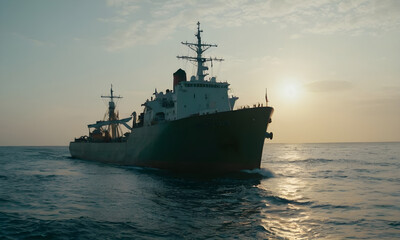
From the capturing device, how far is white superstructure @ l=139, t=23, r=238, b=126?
27.3 m

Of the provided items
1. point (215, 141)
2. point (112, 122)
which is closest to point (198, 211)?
point (215, 141)

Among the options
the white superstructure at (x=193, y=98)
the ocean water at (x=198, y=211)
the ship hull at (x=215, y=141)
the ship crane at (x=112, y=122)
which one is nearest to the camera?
the ocean water at (x=198, y=211)

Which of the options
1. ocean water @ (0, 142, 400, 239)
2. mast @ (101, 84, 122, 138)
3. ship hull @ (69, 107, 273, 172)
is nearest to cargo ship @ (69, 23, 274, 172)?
ship hull @ (69, 107, 273, 172)

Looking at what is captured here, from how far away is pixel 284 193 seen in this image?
16719 millimetres

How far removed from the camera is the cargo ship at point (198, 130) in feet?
72.6

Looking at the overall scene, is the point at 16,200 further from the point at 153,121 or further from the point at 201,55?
the point at 201,55

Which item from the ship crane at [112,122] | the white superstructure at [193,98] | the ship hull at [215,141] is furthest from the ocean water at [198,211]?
the ship crane at [112,122]

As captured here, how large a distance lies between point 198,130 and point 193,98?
5.91 metres

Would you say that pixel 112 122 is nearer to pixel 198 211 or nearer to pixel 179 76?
pixel 179 76

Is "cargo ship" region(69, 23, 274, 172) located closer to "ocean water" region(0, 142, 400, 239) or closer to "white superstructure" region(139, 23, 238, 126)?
"white superstructure" region(139, 23, 238, 126)

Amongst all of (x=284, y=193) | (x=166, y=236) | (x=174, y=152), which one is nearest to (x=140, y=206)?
(x=166, y=236)

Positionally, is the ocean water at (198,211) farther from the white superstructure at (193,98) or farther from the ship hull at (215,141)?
the white superstructure at (193,98)

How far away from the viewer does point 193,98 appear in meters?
27.6

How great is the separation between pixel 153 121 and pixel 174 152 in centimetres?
532
